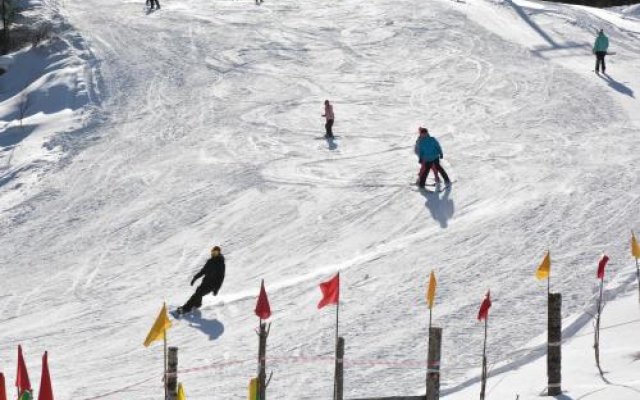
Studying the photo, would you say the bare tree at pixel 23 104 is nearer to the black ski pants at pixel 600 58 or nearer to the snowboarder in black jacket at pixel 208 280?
the snowboarder in black jacket at pixel 208 280

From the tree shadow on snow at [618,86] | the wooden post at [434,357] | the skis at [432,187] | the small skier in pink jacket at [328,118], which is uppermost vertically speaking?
the wooden post at [434,357]

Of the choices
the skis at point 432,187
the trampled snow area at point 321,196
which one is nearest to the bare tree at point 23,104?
the trampled snow area at point 321,196

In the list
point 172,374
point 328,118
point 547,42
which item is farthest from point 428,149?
point 547,42

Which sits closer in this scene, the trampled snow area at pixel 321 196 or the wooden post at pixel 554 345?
the wooden post at pixel 554 345

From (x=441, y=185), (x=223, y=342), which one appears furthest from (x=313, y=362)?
(x=441, y=185)

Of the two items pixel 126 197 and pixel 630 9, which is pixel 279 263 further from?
pixel 630 9

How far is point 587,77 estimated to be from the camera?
28188 mm

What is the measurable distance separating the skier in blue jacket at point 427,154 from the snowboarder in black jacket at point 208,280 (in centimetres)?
572

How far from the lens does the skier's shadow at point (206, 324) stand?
1512cm

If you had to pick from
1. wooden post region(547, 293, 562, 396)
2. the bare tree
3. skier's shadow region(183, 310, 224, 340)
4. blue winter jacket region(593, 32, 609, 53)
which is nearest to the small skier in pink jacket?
the bare tree

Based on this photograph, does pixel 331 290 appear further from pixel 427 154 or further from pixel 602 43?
pixel 602 43

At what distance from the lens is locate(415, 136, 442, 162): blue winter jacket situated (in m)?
20.4

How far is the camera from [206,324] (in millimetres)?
15461

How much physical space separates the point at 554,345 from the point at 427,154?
31.1 feet
